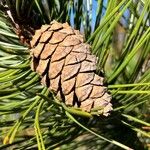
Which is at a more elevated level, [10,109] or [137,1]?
[137,1]

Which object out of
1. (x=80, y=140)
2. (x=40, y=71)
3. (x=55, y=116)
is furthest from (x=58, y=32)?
(x=80, y=140)

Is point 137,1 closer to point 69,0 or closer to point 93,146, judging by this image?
point 69,0

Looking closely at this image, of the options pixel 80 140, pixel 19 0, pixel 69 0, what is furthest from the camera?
pixel 80 140

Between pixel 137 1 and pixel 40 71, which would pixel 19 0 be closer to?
pixel 40 71

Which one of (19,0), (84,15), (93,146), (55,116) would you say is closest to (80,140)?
(93,146)

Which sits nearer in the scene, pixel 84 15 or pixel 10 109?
pixel 10 109

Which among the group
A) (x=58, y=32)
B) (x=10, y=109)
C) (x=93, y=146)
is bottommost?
(x=93, y=146)

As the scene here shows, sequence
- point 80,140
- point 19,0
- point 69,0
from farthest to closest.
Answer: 1. point 80,140
2. point 69,0
3. point 19,0
